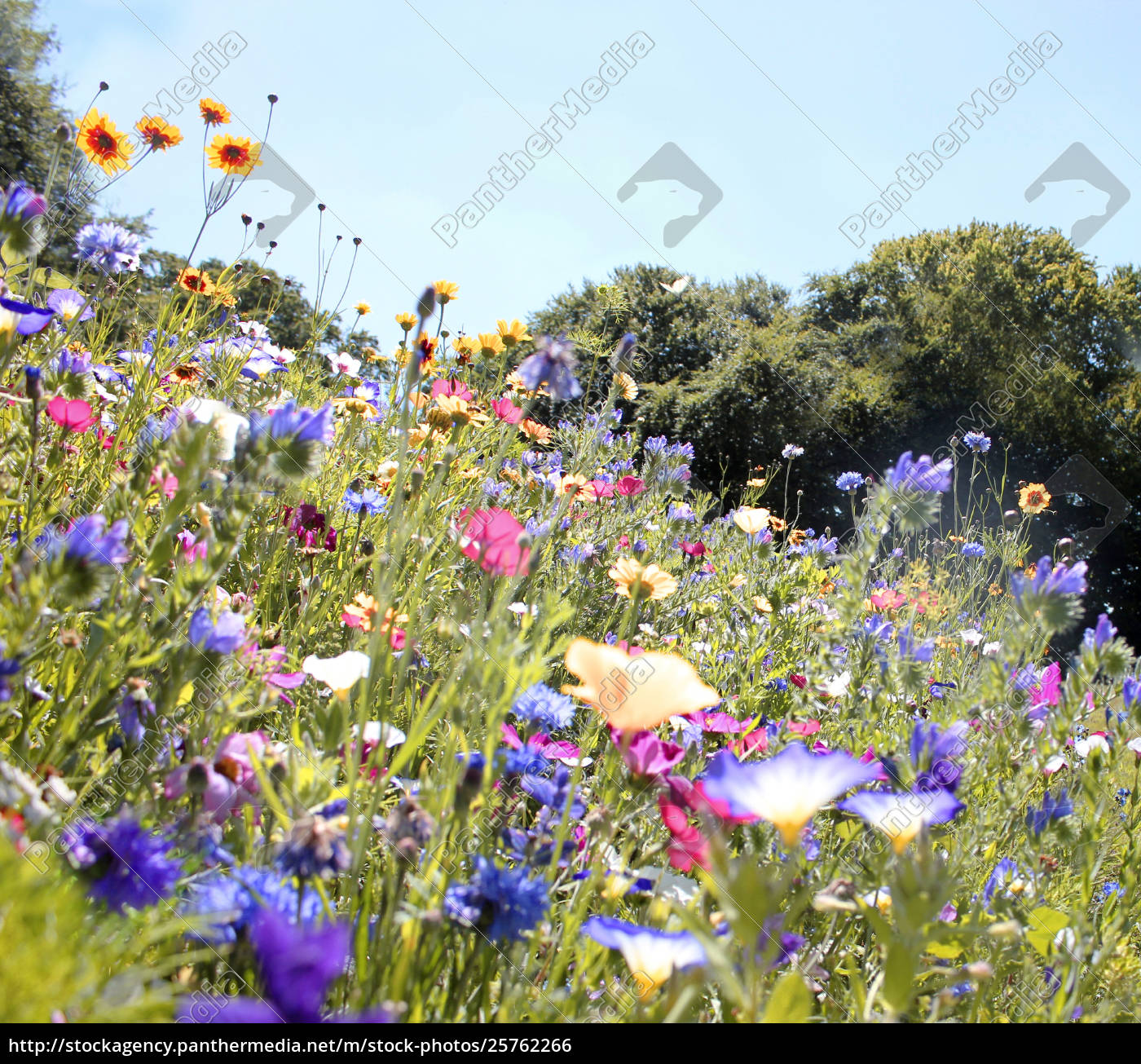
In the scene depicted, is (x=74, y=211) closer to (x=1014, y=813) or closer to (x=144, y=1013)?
(x=144, y=1013)

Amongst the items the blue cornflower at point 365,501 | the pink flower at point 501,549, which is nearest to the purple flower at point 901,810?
the pink flower at point 501,549

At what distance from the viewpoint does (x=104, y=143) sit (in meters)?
2.30

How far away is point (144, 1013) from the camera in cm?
49

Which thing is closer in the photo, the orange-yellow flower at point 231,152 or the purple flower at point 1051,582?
the purple flower at point 1051,582

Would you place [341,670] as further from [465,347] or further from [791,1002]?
[465,347]

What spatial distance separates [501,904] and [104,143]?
9.01ft

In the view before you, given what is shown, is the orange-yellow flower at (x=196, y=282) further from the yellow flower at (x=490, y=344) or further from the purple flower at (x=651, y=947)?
the purple flower at (x=651, y=947)

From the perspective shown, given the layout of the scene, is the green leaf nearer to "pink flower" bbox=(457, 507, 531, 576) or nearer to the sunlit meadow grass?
the sunlit meadow grass

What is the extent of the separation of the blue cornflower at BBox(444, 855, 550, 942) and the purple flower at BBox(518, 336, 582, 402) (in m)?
0.83

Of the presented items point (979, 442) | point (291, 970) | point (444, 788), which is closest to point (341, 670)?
point (444, 788)

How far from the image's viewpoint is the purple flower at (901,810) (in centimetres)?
79

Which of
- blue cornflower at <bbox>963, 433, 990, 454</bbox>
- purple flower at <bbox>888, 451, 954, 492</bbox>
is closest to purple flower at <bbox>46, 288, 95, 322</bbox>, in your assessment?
purple flower at <bbox>888, 451, 954, 492</bbox>

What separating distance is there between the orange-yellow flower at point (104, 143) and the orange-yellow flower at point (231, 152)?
42cm
